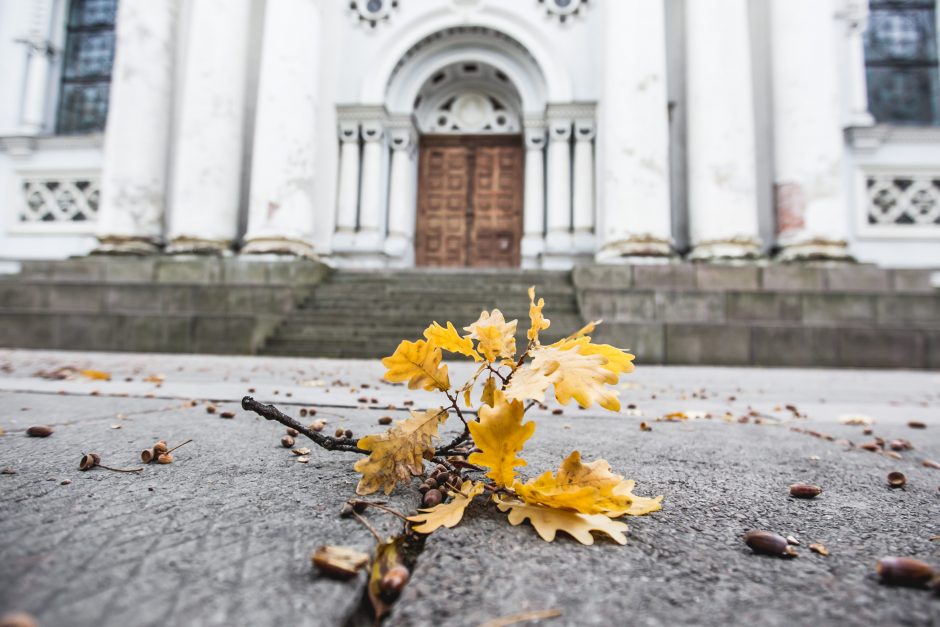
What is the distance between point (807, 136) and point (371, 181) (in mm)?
6904

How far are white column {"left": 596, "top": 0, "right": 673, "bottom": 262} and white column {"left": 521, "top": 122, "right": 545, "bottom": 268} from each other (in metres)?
2.37

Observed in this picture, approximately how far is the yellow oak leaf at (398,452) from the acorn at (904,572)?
0.58 m

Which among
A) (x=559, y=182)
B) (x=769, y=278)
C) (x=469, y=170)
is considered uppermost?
(x=469, y=170)

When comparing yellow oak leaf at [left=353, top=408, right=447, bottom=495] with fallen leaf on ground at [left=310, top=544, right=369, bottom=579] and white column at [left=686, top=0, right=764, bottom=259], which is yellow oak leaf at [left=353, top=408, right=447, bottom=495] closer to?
fallen leaf on ground at [left=310, top=544, right=369, bottom=579]

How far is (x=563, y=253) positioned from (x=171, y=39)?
286 inches

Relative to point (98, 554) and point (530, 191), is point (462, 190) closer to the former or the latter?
point (530, 191)

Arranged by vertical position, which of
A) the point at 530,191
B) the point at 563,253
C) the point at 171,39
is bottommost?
the point at 563,253

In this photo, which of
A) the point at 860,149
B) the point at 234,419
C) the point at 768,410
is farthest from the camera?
the point at 860,149

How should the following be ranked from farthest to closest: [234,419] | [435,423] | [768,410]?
[768,410] < [234,419] < [435,423]

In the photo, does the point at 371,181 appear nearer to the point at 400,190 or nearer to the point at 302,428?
the point at 400,190

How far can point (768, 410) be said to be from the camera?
2.55 meters

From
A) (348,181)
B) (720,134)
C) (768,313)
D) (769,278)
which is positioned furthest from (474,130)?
(768,313)

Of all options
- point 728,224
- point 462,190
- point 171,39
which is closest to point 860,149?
point 728,224

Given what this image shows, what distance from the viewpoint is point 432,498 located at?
0.84 meters
